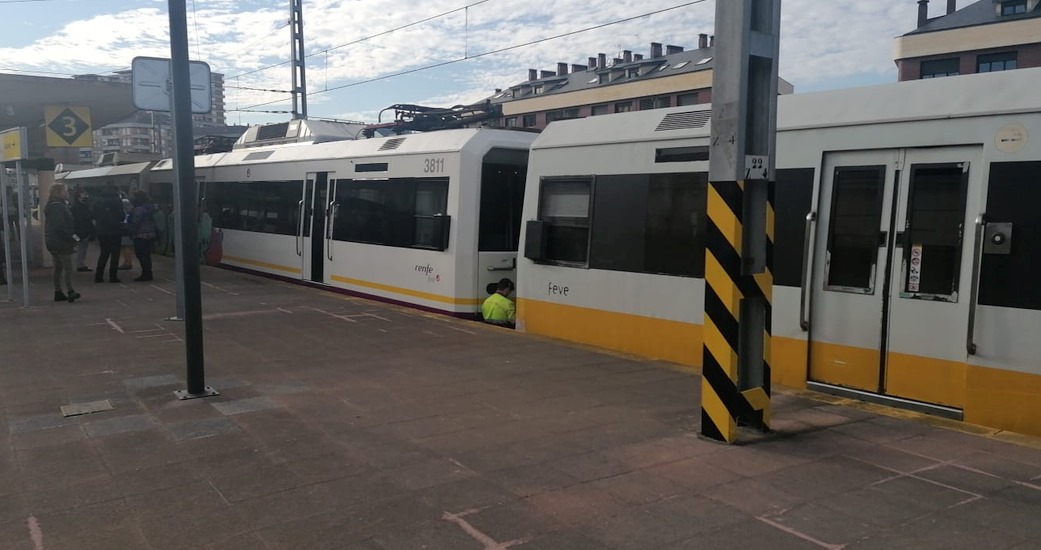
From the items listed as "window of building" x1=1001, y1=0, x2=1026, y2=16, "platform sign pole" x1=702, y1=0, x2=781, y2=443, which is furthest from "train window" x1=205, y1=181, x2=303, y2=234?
"window of building" x1=1001, y1=0, x2=1026, y2=16

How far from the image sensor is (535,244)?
9195mm

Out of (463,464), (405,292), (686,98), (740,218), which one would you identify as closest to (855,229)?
(740,218)

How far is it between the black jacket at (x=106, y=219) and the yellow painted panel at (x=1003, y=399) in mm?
13813

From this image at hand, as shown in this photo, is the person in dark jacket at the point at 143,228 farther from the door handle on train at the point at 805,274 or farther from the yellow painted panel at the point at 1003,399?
the yellow painted panel at the point at 1003,399

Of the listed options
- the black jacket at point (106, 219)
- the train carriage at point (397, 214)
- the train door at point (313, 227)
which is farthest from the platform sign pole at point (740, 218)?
the black jacket at point (106, 219)

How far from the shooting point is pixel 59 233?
11.7m

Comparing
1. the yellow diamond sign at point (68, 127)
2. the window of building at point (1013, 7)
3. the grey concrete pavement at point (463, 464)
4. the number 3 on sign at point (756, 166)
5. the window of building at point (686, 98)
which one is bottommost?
the grey concrete pavement at point (463, 464)

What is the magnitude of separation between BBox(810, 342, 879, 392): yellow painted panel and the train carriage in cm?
557

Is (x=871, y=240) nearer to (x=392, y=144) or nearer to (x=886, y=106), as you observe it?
(x=886, y=106)

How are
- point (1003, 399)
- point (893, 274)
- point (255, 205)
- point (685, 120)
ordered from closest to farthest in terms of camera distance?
point (1003, 399), point (893, 274), point (685, 120), point (255, 205)

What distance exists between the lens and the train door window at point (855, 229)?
6.19 m

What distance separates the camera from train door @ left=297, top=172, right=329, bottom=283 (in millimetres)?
14461

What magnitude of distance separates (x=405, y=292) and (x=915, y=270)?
8.02 m

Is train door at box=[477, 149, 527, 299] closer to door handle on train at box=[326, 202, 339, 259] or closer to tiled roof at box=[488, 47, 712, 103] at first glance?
door handle on train at box=[326, 202, 339, 259]
